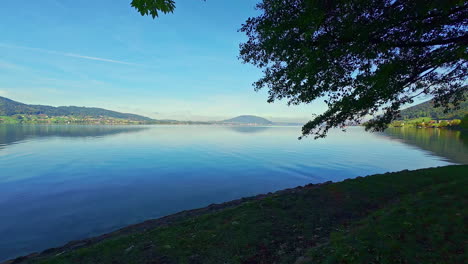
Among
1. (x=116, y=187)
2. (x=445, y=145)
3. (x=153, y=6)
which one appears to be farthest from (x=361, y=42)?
(x=445, y=145)

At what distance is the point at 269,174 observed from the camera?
30344 mm

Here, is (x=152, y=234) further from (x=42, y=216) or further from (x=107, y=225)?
(x=42, y=216)

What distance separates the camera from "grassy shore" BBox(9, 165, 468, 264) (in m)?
5.73

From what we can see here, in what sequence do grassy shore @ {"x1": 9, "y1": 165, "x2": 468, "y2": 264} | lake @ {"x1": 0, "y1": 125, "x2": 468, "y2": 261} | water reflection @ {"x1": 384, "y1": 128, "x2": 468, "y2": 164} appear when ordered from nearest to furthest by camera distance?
1. grassy shore @ {"x1": 9, "y1": 165, "x2": 468, "y2": 264}
2. lake @ {"x1": 0, "y1": 125, "x2": 468, "y2": 261}
3. water reflection @ {"x1": 384, "y1": 128, "x2": 468, "y2": 164}

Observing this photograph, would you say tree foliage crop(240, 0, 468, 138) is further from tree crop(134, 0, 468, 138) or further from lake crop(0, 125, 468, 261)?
lake crop(0, 125, 468, 261)

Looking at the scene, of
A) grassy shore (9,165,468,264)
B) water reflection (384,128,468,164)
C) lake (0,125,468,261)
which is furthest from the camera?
water reflection (384,128,468,164)

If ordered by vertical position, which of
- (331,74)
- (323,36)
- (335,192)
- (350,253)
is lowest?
(335,192)

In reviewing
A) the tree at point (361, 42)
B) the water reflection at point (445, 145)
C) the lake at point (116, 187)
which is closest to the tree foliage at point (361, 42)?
the tree at point (361, 42)

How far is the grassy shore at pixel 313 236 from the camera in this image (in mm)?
5727

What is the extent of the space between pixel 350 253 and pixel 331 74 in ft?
28.5

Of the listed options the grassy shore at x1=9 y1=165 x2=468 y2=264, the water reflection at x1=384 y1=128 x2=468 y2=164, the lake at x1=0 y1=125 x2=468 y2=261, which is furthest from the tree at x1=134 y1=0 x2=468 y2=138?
the water reflection at x1=384 y1=128 x2=468 y2=164

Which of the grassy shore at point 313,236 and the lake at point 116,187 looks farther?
the lake at point 116,187

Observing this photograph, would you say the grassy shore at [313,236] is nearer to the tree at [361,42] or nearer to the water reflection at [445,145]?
the tree at [361,42]

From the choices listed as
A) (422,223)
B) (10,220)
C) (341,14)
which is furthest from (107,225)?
(341,14)
